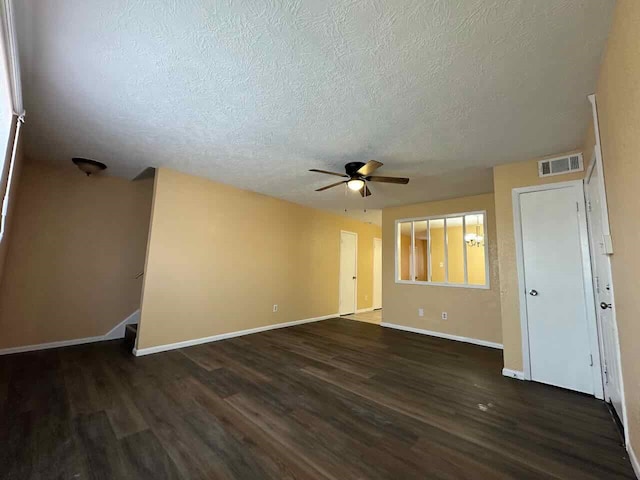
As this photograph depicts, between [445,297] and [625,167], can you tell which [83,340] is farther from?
[625,167]

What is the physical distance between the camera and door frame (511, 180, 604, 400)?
256 centimetres

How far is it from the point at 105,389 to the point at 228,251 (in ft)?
7.70

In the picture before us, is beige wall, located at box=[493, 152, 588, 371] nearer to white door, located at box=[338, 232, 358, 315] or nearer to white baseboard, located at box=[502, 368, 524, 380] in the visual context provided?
white baseboard, located at box=[502, 368, 524, 380]

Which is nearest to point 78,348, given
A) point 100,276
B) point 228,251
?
point 100,276

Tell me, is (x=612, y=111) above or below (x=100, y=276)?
above

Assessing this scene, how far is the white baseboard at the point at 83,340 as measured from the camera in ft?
11.2

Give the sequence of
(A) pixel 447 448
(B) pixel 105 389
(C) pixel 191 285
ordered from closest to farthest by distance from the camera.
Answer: (A) pixel 447 448 < (B) pixel 105 389 < (C) pixel 191 285

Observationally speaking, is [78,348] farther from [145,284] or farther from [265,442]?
[265,442]

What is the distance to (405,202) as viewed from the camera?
5168 mm

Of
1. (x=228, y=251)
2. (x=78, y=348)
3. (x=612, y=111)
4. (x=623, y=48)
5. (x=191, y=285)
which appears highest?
(x=623, y=48)

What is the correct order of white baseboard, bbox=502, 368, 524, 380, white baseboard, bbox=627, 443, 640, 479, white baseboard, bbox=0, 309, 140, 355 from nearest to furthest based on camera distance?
white baseboard, bbox=627, 443, 640, 479, white baseboard, bbox=502, 368, 524, 380, white baseboard, bbox=0, 309, 140, 355

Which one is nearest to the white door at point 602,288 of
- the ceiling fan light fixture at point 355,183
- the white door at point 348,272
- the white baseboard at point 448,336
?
the white baseboard at point 448,336

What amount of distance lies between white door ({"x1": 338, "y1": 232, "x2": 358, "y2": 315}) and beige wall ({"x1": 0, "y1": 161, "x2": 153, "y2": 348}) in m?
4.26

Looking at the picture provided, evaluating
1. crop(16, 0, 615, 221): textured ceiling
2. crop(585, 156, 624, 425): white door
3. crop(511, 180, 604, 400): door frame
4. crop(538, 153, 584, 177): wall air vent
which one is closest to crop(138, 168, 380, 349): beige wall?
crop(16, 0, 615, 221): textured ceiling
